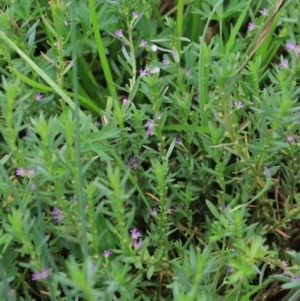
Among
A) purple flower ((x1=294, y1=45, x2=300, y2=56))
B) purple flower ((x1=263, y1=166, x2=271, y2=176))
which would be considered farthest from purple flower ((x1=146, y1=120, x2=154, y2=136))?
purple flower ((x1=294, y1=45, x2=300, y2=56))

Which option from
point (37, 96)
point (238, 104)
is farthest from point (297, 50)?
point (37, 96)

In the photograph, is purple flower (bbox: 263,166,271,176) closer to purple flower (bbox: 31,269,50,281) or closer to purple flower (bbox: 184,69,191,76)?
purple flower (bbox: 184,69,191,76)

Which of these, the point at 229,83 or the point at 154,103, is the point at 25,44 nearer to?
the point at 154,103

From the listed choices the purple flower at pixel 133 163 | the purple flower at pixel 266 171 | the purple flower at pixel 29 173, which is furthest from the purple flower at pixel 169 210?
the purple flower at pixel 29 173

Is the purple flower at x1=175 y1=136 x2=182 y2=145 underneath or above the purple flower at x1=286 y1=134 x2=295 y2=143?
underneath

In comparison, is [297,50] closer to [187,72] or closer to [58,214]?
[187,72]

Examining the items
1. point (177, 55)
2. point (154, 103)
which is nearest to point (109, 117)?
point (154, 103)

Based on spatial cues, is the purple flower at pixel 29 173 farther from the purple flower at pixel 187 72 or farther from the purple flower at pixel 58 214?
the purple flower at pixel 187 72

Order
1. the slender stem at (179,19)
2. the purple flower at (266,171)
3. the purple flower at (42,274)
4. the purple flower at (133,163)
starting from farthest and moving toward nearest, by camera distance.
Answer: the slender stem at (179,19), the purple flower at (133,163), the purple flower at (266,171), the purple flower at (42,274)
